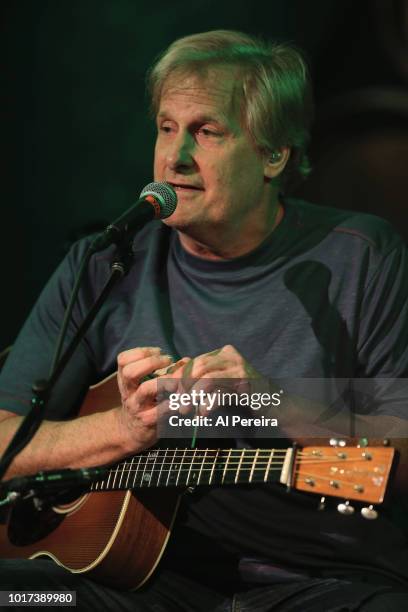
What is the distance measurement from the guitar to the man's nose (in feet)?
2.06

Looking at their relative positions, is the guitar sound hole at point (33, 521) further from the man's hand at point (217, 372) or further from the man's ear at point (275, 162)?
the man's ear at point (275, 162)

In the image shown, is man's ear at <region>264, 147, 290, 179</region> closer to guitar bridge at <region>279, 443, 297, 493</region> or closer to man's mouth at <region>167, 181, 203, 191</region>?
man's mouth at <region>167, 181, 203, 191</region>

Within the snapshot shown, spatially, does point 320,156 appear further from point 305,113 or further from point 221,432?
point 221,432

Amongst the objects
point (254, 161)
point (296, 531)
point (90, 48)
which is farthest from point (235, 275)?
point (90, 48)

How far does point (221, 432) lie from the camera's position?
7.04 feet

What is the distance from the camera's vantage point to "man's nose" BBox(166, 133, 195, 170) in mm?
2385

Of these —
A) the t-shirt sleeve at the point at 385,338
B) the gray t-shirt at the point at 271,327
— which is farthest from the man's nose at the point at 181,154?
the t-shirt sleeve at the point at 385,338

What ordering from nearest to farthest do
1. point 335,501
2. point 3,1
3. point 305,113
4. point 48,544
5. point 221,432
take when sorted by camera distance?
1. point 335,501
2. point 221,432
3. point 48,544
4. point 305,113
5. point 3,1

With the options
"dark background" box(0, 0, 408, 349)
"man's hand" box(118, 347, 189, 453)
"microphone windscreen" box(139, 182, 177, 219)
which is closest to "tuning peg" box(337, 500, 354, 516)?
"man's hand" box(118, 347, 189, 453)

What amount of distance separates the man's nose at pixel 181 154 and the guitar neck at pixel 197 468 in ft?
2.51

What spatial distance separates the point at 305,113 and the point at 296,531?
48.9 inches

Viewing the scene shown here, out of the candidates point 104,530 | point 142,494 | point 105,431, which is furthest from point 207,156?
point 104,530

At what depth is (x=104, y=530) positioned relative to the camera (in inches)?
89.1

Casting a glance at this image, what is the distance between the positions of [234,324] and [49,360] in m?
0.56
